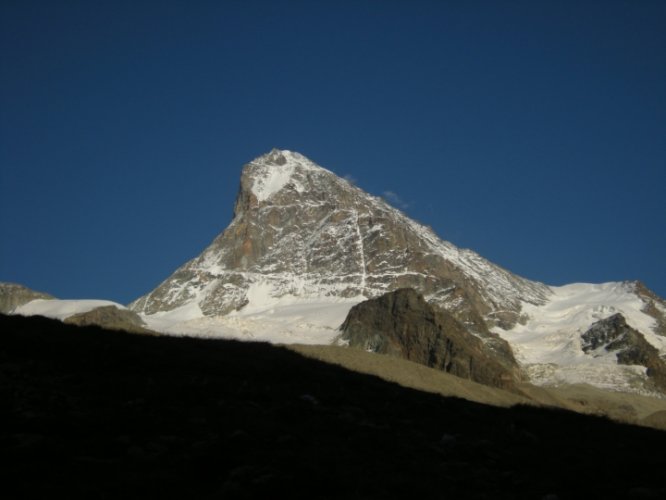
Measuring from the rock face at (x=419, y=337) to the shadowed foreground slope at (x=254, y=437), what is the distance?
9960 centimetres

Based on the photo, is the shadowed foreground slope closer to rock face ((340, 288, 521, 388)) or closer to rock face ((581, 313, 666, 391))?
rock face ((340, 288, 521, 388))

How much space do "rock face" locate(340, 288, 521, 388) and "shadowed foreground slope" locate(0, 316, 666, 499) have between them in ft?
327

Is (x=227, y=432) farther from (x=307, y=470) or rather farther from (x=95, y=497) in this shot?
(x=95, y=497)

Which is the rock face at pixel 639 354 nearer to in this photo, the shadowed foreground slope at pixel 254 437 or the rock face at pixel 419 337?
the rock face at pixel 419 337

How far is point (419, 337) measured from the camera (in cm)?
14825

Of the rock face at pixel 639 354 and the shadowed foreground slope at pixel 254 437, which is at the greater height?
the rock face at pixel 639 354

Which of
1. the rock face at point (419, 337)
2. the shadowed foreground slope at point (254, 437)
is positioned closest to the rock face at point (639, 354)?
the rock face at point (419, 337)

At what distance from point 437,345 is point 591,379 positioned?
4784 cm

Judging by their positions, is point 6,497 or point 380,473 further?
point 380,473

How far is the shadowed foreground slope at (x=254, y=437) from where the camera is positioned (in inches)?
588

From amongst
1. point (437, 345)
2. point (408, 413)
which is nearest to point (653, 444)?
point (408, 413)

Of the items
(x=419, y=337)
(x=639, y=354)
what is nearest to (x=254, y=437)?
(x=419, y=337)

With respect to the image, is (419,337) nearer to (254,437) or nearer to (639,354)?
(639,354)

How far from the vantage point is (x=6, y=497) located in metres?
12.9
